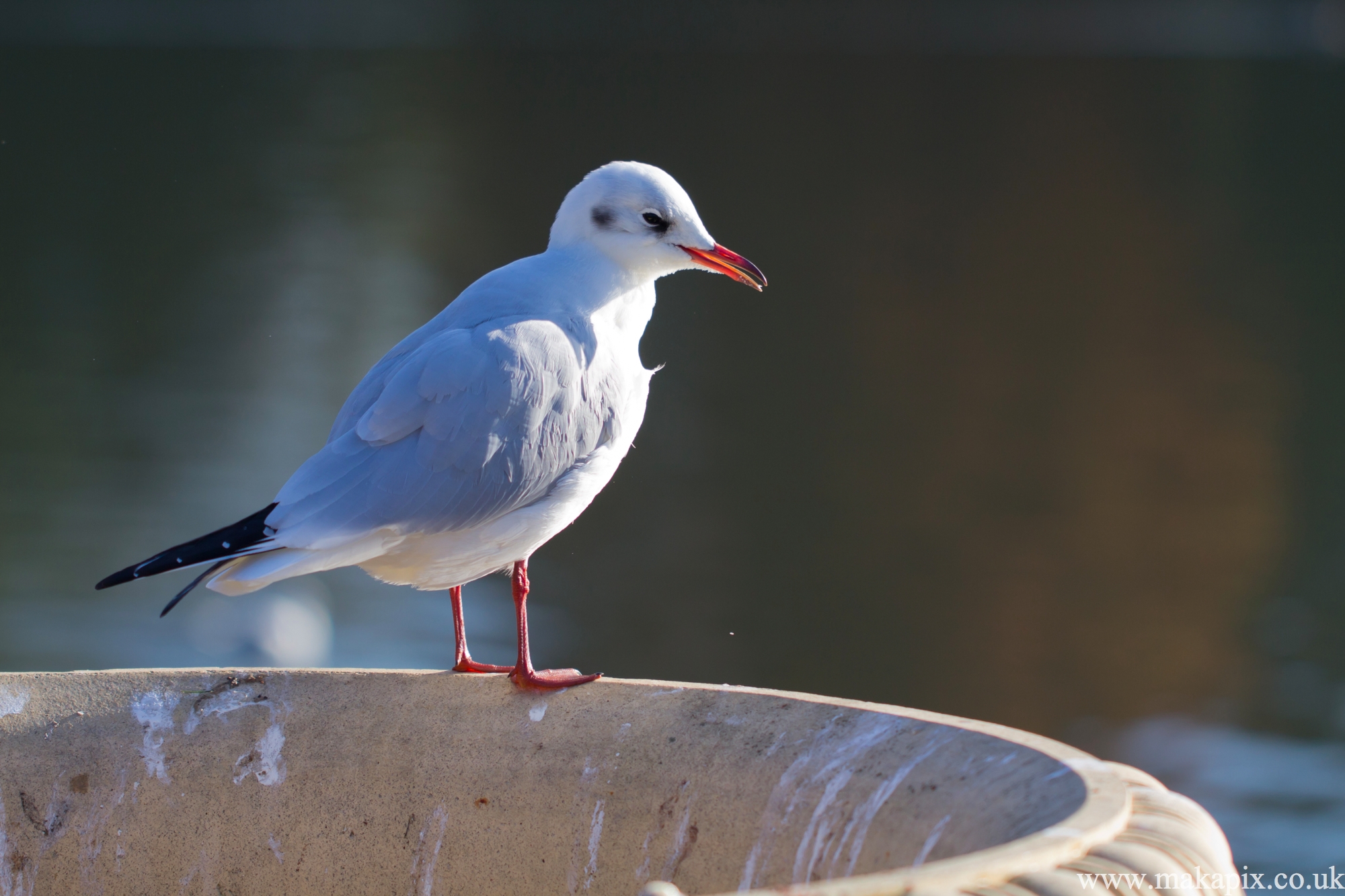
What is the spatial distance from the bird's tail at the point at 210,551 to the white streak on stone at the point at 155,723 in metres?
0.12

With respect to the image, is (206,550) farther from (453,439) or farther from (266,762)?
(453,439)

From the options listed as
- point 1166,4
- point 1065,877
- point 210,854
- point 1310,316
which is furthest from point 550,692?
point 1166,4

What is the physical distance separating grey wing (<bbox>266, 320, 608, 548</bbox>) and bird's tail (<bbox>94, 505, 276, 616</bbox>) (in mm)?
66

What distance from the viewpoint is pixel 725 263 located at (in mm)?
2916

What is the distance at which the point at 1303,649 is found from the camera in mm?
7871

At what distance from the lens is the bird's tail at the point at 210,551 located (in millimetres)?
2020

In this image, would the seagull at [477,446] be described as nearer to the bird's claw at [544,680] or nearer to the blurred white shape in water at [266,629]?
the bird's claw at [544,680]

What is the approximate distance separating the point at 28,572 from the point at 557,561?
277cm

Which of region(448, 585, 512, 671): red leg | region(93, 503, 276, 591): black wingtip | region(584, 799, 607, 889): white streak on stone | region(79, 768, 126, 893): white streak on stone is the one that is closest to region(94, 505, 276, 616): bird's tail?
region(93, 503, 276, 591): black wingtip

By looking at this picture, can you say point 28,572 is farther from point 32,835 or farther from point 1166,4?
point 1166,4

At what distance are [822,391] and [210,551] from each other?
10.1 meters

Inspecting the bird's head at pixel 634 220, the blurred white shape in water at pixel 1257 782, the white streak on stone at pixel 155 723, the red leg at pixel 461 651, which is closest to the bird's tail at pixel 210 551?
the white streak on stone at pixel 155 723

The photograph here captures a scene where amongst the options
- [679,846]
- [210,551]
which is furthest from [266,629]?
[679,846]

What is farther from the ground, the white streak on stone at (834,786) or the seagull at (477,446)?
the seagull at (477,446)
